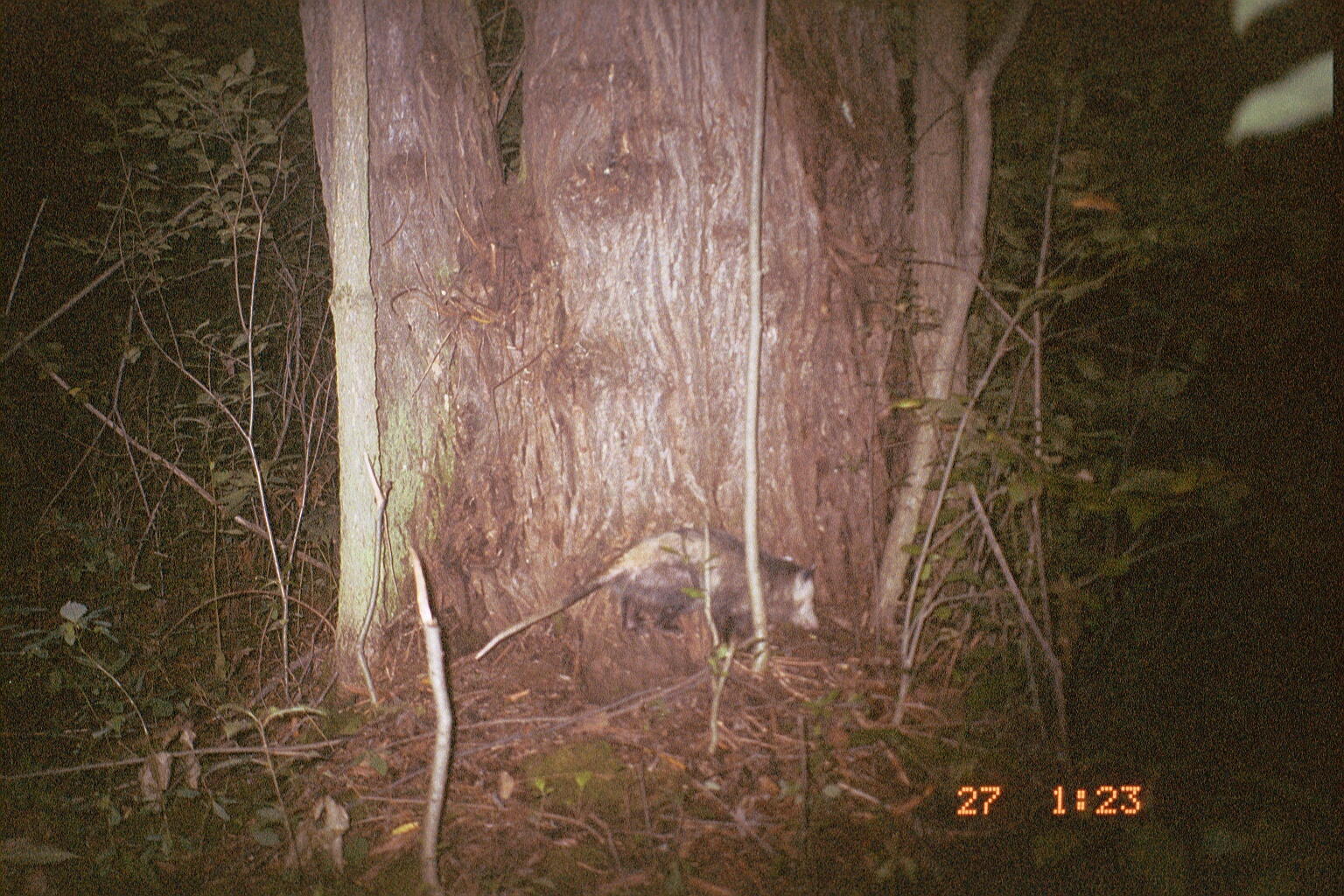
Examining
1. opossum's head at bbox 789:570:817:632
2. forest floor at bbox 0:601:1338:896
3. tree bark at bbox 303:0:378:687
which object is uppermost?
tree bark at bbox 303:0:378:687

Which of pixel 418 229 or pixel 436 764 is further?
pixel 418 229

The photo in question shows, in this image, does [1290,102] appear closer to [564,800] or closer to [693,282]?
[693,282]

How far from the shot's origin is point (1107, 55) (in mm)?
2420

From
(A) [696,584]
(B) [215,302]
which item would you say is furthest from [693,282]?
(B) [215,302]

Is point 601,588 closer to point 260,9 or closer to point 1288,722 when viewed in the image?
point 1288,722

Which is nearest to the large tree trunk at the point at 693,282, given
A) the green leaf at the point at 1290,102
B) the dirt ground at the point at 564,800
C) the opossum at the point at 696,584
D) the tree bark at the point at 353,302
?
the opossum at the point at 696,584

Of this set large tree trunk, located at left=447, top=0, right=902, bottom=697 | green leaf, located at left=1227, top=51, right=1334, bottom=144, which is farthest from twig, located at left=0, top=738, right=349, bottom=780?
green leaf, located at left=1227, top=51, right=1334, bottom=144

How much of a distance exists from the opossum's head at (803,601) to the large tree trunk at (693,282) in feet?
0.22

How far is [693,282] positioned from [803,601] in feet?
4.11

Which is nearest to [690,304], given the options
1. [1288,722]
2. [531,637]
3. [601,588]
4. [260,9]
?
[601,588]

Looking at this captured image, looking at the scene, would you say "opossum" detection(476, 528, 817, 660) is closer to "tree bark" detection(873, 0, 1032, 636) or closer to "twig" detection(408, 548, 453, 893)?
"tree bark" detection(873, 0, 1032, 636)

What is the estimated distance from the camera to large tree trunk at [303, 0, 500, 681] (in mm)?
2725

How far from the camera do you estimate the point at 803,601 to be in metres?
2.49

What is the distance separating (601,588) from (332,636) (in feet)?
5.40
